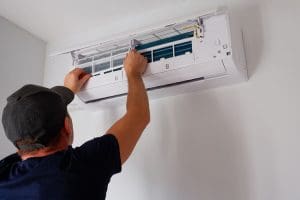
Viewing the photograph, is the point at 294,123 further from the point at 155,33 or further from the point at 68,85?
the point at 68,85

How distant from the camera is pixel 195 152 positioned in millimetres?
1208

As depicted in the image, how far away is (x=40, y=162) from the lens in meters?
0.80

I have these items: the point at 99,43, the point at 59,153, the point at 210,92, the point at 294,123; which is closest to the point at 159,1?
the point at 99,43

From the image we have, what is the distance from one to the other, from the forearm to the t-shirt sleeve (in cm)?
13

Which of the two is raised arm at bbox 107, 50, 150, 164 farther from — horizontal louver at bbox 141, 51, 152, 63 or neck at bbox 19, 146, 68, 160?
neck at bbox 19, 146, 68, 160

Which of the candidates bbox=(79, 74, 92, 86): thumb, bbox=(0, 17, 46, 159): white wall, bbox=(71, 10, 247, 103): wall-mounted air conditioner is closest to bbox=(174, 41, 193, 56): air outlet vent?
bbox=(71, 10, 247, 103): wall-mounted air conditioner

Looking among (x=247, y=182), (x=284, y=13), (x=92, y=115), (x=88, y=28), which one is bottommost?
(x=247, y=182)

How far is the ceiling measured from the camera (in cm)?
143

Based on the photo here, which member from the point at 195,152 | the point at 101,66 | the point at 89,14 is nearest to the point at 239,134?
the point at 195,152

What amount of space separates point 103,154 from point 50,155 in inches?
5.3

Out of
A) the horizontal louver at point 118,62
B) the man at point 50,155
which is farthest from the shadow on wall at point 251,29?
the man at point 50,155

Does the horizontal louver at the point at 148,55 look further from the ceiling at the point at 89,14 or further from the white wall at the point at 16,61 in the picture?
the white wall at the point at 16,61

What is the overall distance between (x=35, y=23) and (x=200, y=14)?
0.91 meters

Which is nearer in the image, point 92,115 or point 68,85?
point 68,85
